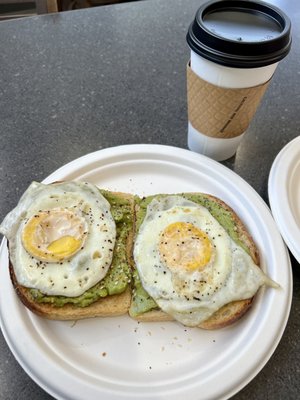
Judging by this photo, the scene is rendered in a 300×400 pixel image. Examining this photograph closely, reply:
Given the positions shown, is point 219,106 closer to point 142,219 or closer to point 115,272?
point 142,219

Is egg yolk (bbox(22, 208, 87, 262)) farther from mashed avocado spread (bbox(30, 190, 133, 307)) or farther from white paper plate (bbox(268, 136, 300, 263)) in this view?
white paper plate (bbox(268, 136, 300, 263))

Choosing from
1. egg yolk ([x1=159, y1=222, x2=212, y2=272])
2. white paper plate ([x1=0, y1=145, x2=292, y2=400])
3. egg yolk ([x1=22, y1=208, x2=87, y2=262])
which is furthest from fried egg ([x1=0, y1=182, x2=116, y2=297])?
egg yolk ([x1=159, y1=222, x2=212, y2=272])

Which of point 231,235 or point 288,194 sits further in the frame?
point 288,194

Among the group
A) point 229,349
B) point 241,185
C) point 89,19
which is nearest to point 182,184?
→ point 241,185

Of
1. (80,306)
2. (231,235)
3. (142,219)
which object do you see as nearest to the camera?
(80,306)

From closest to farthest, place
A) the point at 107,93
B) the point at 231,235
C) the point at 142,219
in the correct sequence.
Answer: the point at 231,235
the point at 142,219
the point at 107,93

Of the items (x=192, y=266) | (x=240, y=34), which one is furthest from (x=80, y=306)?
(x=240, y=34)

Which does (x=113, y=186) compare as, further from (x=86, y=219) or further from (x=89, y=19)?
(x=89, y=19)
